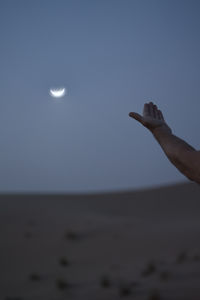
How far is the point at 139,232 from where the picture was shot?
2077 cm

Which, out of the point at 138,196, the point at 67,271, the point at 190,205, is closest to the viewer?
the point at 67,271

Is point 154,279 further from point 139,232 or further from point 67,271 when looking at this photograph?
point 139,232

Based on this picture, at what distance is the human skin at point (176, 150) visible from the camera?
7.61 ft

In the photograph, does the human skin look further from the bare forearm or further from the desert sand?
the desert sand

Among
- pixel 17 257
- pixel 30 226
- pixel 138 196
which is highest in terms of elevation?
pixel 138 196

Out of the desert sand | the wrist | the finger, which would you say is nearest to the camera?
the wrist

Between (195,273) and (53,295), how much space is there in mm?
4479

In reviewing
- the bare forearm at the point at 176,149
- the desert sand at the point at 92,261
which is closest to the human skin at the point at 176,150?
the bare forearm at the point at 176,149

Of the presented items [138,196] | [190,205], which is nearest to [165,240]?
[190,205]

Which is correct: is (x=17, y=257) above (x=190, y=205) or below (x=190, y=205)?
below

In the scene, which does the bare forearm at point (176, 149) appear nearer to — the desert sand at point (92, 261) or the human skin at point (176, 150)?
the human skin at point (176, 150)

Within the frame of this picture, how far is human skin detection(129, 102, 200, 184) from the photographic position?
2.32 meters

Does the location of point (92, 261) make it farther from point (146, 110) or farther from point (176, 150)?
point (176, 150)

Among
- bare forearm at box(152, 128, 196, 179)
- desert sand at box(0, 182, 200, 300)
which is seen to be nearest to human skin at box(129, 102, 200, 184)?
bare forearm at box(152, 128, 196, 179)
